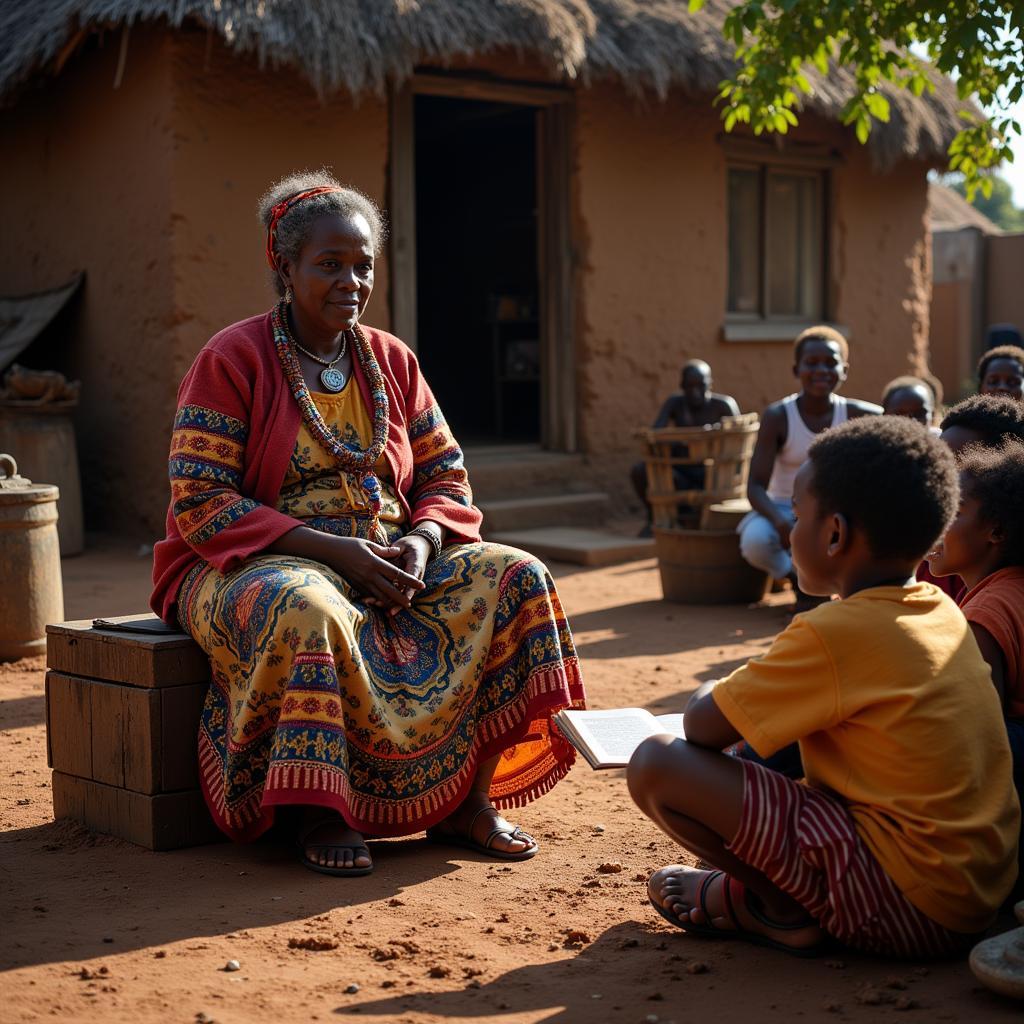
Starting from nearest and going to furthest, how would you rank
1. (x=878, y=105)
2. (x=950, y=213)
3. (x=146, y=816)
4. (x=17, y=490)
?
(x=146, y=816) → (x=17, y=490) → (x=878, y=105) → (x=950, y=213)

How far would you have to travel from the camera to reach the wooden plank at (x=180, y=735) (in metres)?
3.35

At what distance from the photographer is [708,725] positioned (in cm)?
Result: 253

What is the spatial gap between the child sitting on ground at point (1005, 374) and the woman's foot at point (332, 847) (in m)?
3.65

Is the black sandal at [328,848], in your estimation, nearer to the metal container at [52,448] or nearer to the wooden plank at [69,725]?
the wooden plank at [69,725]

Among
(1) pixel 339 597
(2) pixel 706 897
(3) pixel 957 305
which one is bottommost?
(2) pixel 706 897

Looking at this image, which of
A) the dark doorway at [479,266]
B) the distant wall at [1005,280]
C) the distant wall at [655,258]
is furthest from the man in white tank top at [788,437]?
the distant wall at [1005,280]

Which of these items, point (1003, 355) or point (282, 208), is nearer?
point (282, 208)

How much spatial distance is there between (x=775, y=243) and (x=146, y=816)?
9162 mm

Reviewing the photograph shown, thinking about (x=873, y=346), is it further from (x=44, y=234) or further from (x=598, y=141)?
(x=44, y=234)

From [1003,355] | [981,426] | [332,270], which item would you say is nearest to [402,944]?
[332,270]

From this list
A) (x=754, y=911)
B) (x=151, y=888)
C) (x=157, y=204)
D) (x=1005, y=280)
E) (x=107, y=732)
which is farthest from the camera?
(x=1005, y=280)

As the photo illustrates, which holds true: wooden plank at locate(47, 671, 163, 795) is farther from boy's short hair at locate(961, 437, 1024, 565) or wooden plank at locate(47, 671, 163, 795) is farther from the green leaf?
the green leaf

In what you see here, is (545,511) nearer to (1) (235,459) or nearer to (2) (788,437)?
(2) (788,437)

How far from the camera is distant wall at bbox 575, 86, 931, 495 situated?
9.78 meters
